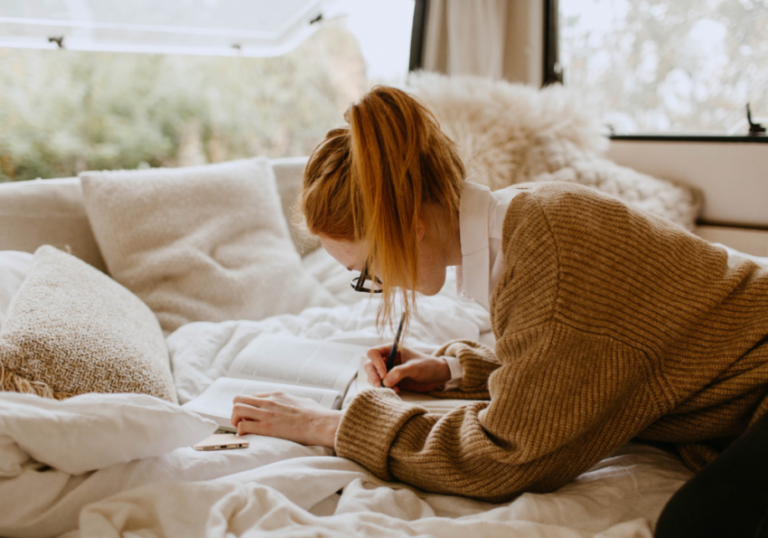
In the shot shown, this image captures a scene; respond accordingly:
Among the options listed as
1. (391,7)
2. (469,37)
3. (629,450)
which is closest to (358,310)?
(629,450)

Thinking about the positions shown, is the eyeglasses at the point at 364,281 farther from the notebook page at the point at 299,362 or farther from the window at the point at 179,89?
the window at the point at 179,89

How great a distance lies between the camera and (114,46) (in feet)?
5.88

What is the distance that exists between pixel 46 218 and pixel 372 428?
1031 mm

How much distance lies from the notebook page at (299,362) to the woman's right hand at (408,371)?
0.08m

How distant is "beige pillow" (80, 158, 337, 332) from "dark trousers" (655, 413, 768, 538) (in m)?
1.11

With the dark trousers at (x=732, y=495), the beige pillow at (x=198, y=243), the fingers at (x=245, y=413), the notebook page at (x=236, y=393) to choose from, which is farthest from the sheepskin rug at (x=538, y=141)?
the dark trousers at (x=732, y=495)

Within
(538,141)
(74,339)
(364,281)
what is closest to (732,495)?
(364,281)

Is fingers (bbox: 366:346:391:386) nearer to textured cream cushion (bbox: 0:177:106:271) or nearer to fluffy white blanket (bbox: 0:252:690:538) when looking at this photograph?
fluffy white blanket (bbox: 0:252:690:538)

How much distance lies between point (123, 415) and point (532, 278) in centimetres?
57

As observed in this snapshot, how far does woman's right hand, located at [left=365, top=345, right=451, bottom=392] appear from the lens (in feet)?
3.28

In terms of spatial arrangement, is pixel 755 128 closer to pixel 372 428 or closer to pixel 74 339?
pixel 372 428

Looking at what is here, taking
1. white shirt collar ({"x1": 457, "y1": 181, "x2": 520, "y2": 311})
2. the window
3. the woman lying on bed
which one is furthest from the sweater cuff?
the window

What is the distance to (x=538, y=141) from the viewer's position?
1718 mm

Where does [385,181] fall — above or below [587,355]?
above
